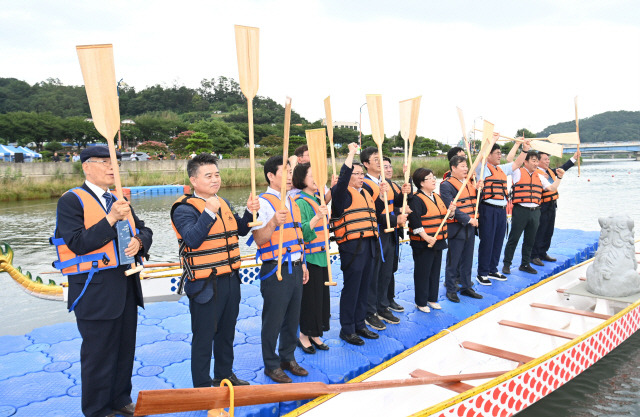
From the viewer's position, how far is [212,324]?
284 centimetres

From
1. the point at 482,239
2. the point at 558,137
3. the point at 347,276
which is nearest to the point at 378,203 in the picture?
the point at 347,276

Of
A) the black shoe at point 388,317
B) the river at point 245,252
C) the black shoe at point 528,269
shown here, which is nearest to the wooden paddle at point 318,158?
the black shoe at point 388,317

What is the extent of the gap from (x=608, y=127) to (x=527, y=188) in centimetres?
8446

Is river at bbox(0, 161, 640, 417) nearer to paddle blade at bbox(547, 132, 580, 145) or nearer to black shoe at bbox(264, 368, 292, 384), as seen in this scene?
black shoe at bbox(264, 368, 292, 384)

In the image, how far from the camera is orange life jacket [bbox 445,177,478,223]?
518 centimetres

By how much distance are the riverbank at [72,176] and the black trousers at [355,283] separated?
1963cm

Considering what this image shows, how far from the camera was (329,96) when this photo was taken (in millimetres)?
3586

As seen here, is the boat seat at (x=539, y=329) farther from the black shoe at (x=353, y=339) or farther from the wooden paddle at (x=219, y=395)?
the wooden paddle at (x=219, y=395)

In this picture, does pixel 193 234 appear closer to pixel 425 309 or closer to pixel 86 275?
pixel 86 275

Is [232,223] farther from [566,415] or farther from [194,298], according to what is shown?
[566,415]

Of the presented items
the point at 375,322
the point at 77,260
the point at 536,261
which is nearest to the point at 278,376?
the point at 375,322

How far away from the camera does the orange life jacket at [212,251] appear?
9.08 ft

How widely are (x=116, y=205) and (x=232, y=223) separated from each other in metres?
0.81

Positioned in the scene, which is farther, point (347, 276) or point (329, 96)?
point (347, 276)
